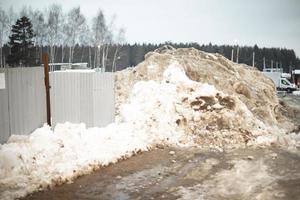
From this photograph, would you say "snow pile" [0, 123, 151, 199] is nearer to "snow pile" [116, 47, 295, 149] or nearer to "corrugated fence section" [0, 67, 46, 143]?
"corrugated fence section" [0, 67, 46, 143]

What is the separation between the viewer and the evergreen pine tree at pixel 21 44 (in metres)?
36.1

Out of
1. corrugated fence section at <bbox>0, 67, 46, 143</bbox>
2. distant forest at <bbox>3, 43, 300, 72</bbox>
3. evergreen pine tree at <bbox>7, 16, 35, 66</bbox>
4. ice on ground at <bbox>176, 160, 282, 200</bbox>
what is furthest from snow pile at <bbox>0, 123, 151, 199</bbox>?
distant forest at <bbox>3, 43, 300, 72</bbox>

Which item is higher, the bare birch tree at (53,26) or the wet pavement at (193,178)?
the bare birch tree at (53,26)

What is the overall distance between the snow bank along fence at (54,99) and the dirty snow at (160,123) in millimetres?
341

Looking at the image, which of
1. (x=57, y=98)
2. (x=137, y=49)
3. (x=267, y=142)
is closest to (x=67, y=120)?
(x=57, y=98)

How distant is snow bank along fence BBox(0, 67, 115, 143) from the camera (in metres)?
9.27

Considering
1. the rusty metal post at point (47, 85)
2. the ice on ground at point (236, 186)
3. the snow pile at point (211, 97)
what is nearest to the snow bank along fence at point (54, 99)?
the rusty metal post at point (47, 85)

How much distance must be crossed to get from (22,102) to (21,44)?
30.8 m

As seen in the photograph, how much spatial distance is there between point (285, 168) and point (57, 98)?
21.7 ft

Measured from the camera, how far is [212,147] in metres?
12.6

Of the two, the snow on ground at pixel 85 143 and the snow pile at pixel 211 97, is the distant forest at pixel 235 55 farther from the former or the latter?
the snow on ground at pixel 85 143

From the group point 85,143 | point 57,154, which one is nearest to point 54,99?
point 85,143

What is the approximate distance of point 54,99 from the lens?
10312 mm

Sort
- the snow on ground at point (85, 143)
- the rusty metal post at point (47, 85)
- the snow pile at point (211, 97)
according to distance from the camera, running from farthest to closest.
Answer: the snow pile at point (211, 97) < the rusty metal post at point (47, 85) < the snow on ground at point (85, 143)
